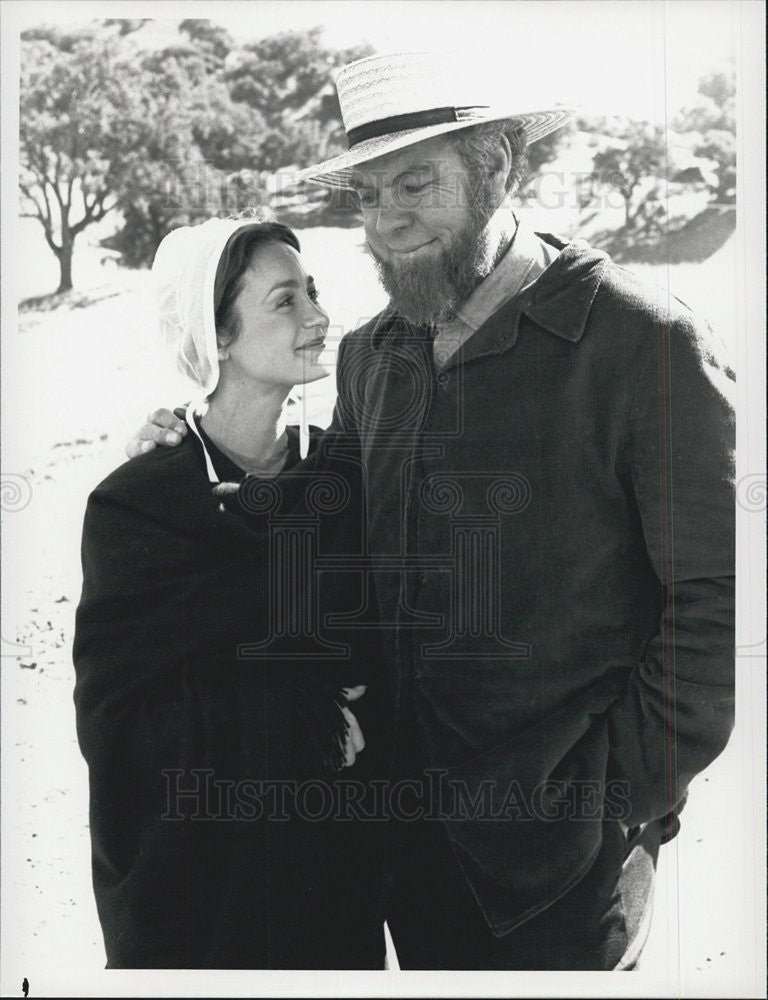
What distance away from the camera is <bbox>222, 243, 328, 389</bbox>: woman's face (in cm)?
425

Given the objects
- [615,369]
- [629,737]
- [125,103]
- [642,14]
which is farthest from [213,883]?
[642,14]

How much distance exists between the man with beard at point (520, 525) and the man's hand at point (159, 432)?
0.02m

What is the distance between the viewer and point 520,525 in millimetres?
4250

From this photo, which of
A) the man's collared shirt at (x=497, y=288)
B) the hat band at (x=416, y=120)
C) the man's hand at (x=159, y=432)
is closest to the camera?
the hat band at (x=416, y=120)

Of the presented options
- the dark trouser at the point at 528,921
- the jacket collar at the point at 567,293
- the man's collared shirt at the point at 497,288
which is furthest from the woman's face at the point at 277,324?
the dark trouser at the point at 528,921

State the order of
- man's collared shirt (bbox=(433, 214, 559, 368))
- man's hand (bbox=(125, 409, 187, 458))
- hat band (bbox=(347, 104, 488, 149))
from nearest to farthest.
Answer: hat band (bbox=(347, 104, 488, 149)) < man's collared shirt (bbox=(433, 214, 559, 368)) < man's hand (bbox=(125, 409, 187, 458))

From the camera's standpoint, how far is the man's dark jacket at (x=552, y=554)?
165 inches

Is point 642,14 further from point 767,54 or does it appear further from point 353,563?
point 353,563

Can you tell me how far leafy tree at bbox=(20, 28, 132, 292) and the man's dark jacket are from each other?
3.09ft

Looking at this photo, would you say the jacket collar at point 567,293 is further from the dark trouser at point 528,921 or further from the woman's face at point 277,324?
the dark trouser at point 528,921

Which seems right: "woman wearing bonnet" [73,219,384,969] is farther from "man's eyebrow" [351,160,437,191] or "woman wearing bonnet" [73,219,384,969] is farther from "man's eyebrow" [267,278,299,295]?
"man's eyebrow" [351,160,437,191]

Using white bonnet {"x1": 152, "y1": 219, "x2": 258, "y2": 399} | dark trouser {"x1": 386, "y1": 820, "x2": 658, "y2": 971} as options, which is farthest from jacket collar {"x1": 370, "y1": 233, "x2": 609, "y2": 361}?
dark trouser {"x1": 386, "y1": 820, "x2": 658, "y2": 971}

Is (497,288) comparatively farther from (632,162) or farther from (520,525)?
(520,525)

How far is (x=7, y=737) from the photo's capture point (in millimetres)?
4449
